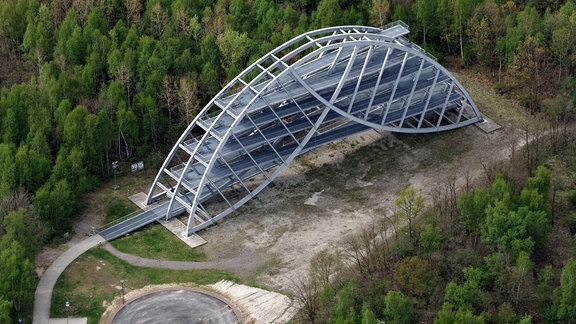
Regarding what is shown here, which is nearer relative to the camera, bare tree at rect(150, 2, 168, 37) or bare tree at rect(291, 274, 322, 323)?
bare tree at rect(291, 274, 322, 323)

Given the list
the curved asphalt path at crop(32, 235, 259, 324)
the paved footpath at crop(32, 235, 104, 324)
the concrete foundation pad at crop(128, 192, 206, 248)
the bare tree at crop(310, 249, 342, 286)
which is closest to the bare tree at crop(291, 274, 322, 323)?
the bare tree at crop(310, 249, 342, 286)

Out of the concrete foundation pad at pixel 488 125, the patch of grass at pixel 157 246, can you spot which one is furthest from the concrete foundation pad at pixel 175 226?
the concrete foundation pad at pixel 488 125

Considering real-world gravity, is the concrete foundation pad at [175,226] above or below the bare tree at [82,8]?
below

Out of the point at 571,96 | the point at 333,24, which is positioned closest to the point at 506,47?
the point at 571,96

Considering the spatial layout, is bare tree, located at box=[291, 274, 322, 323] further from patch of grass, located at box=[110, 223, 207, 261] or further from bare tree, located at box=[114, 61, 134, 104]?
bare tree, located at box=[114, 61, 134, 104]

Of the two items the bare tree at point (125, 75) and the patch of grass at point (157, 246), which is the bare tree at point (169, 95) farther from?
the patch of grass at point (157, 246)
